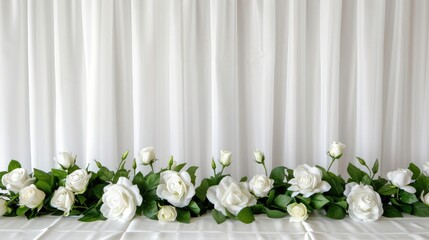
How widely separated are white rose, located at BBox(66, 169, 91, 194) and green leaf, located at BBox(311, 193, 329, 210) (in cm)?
74

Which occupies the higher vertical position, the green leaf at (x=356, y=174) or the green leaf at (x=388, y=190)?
the green leaf at (x=356, y=174)

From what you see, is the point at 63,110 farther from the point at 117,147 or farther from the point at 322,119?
the point at 322,119

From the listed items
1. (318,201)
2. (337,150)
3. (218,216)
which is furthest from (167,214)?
(337,150)

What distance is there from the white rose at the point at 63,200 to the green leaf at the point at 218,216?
1.50 ft

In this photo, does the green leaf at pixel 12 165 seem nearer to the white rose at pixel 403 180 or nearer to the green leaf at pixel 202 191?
the green leaf at pixel 202 191

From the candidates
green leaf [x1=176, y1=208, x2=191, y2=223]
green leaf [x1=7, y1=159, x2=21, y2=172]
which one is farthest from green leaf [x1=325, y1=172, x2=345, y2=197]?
green leaf [x1=7, y1=159, x2=21, y2=172]

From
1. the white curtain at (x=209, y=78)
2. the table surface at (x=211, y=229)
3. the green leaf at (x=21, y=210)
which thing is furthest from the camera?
the white curtain at (x=209, y=78)

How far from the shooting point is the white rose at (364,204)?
1.01 meters

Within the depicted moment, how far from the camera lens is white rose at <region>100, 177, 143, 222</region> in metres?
1.01

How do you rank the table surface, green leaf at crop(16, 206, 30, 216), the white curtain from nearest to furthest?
the table surface → green leaf at crop(16, 206, 30, 216) → the white curtain

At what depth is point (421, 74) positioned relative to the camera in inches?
48.6

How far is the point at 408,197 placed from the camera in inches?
42.3

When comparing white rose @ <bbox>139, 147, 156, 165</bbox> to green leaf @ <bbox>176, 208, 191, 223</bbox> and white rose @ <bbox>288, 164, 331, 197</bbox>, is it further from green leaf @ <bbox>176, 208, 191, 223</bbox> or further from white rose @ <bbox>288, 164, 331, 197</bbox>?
white rose @ <bbox>288, 164, 331, 197</bbox>

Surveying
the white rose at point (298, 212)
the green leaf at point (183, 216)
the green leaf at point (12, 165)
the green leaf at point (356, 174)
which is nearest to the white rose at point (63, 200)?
the green leaf at point (12, 165)
